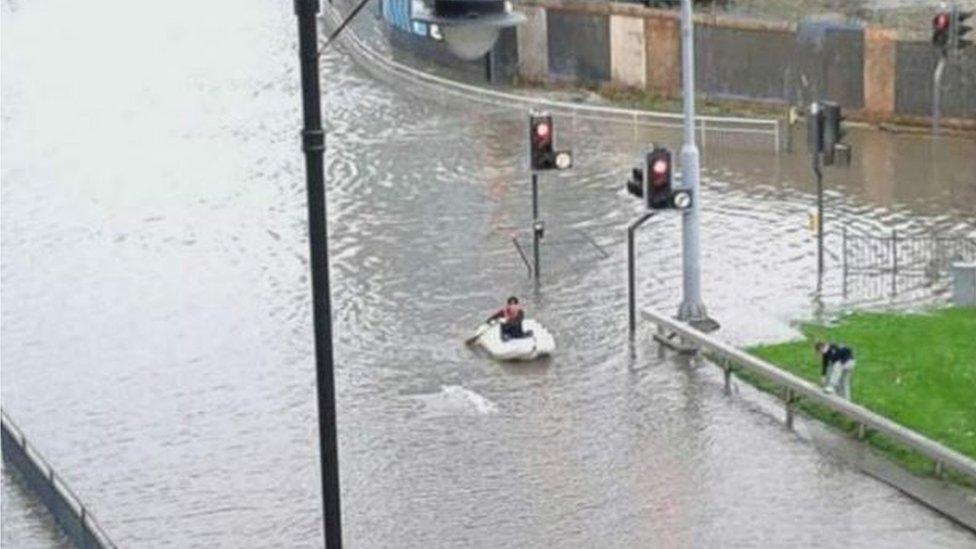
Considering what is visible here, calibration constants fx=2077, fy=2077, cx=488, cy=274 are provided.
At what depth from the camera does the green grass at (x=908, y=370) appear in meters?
22.8

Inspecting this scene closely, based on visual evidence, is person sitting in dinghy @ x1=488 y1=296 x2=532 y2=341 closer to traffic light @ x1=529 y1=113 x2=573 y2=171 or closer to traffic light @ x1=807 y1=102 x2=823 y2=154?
traffic light @ x1=529 y1=113 x2=573 y2=171

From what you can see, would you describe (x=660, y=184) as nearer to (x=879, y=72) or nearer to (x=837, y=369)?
(x=837, y=369)

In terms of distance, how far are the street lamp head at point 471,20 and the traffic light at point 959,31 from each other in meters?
29.1

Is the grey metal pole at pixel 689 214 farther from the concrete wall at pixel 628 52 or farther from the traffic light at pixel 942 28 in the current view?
the concrete wall at pixel 628 52

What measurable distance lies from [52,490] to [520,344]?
25.1ft

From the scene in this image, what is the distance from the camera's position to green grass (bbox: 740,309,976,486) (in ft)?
74.6

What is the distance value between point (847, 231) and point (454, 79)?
60.2 feet

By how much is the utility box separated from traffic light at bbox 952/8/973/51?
1239 centimetres

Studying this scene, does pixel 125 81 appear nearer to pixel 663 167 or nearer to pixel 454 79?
pixel 454 79

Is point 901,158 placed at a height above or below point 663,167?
below

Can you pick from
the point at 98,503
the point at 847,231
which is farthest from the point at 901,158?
the point at 98,503

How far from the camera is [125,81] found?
178ft

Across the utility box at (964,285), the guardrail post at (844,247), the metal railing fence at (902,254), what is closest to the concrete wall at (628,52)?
the guardrail post at (844,247)

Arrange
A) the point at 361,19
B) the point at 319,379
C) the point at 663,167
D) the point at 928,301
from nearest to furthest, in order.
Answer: the point at 319,379, the point at 663,167, the point at 928,301, the point at 361,19
